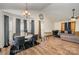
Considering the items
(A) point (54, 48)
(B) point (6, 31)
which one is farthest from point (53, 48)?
(B) point (6, 31)

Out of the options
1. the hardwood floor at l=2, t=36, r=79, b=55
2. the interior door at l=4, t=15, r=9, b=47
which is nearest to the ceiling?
the interior door at l=4, t=15, r=9, b=47

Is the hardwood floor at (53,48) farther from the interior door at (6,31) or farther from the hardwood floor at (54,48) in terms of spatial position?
the interior door at (6,31)

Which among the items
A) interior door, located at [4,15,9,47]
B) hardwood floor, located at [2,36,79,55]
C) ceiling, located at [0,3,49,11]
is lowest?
hardwood floor, located at [2,36,79,55]

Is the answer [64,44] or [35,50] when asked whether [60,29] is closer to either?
[64,44]

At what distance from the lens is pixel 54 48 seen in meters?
2.05

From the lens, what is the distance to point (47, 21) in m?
2.14

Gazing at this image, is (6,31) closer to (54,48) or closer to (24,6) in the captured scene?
(24,6)

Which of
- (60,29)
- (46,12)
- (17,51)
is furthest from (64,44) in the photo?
(17,51)

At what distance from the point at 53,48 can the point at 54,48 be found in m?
0.02

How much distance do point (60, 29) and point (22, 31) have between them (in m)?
0.73

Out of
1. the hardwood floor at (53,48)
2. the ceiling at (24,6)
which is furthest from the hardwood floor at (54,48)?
the ceiling at (24,6)

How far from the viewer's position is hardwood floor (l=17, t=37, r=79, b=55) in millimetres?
2027

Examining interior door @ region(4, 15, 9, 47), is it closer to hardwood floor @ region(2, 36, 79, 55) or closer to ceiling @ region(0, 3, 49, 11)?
hardwood floor @ region(2, 36, 79, 55)

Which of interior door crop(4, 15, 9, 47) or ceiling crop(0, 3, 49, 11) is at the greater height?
ceiling crop(0, 3, 49, 11)
